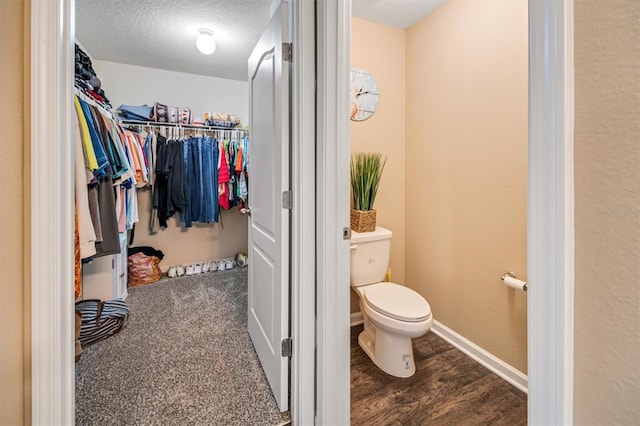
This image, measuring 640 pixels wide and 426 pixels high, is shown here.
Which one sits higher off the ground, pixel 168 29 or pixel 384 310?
pixel 168 29

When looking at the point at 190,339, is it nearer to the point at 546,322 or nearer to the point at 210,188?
the point at 210,188

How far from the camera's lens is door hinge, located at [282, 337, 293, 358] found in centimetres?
127

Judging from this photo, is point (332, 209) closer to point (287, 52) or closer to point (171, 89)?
point (287, 52)

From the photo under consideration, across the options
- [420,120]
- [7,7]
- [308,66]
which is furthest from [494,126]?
[7,7]

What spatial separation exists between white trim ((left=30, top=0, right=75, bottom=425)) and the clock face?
1.61 meters

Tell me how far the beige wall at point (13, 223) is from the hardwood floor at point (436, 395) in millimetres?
1258

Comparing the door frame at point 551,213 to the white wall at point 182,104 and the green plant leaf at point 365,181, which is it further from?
the white wall at point 182,104

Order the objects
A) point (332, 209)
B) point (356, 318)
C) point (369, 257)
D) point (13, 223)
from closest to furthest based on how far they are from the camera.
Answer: point (13, 223), point (332, 209), point (369, 257), point (356, 318)

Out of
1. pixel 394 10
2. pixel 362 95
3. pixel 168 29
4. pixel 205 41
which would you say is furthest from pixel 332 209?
pixel 168 29

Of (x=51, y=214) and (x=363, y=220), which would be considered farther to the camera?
(x=363, y=220)

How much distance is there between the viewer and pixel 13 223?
70 centimetres

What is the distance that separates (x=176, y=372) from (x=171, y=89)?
9.77 ft
